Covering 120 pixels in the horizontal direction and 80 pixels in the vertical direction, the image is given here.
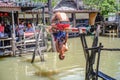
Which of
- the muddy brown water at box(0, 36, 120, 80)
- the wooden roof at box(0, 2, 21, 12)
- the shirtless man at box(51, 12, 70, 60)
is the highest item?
the wooden roof at box(0, 2, 21, 12)

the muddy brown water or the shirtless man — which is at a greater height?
the shirtless man

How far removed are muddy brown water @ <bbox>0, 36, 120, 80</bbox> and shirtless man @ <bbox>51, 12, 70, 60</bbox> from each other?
141 cm

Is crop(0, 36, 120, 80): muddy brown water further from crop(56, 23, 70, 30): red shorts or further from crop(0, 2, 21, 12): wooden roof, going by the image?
crop(0, 2, 21, 12): wooden roof

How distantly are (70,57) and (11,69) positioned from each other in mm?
4518

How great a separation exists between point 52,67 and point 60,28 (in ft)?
11.9

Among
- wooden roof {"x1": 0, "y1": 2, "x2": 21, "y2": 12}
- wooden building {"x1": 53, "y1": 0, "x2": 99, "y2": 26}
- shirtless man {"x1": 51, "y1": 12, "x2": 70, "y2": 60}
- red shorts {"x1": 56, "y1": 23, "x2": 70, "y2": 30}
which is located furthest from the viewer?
wooden building {"x1": 53, "y1": 0, "x2": 99, "y2": 26}

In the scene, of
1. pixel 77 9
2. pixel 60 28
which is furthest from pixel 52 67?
pixel 77 9

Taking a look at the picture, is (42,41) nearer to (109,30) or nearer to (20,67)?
(20,67)

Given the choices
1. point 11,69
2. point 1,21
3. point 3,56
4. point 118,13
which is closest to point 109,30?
point 118,13

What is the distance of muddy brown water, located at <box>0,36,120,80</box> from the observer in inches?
496

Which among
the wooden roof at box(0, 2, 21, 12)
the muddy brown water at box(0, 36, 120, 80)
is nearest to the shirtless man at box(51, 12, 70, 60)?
the muddy brown water at box(0, 36, 120, 80)

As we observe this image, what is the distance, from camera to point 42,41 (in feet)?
61.0

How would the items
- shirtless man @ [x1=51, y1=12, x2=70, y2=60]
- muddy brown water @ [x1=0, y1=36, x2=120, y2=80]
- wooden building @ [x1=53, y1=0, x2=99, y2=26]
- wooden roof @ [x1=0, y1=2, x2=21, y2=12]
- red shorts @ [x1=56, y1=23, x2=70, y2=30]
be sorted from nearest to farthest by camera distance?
red shorts @ [x1=56, y1=23, x2=70, y2=30]
shirtless man @ [x1=51, y1=12, x2=70, y2=60]
muddy brown water @ [x1=0, y1=36, x2=120, y2=80]
wooden roof @ [x1=0, y1=2, x2=21, y2=12]
wooden building @ [x1=53, y1=0, x2=99, y2=26]

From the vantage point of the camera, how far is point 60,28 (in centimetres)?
1148
